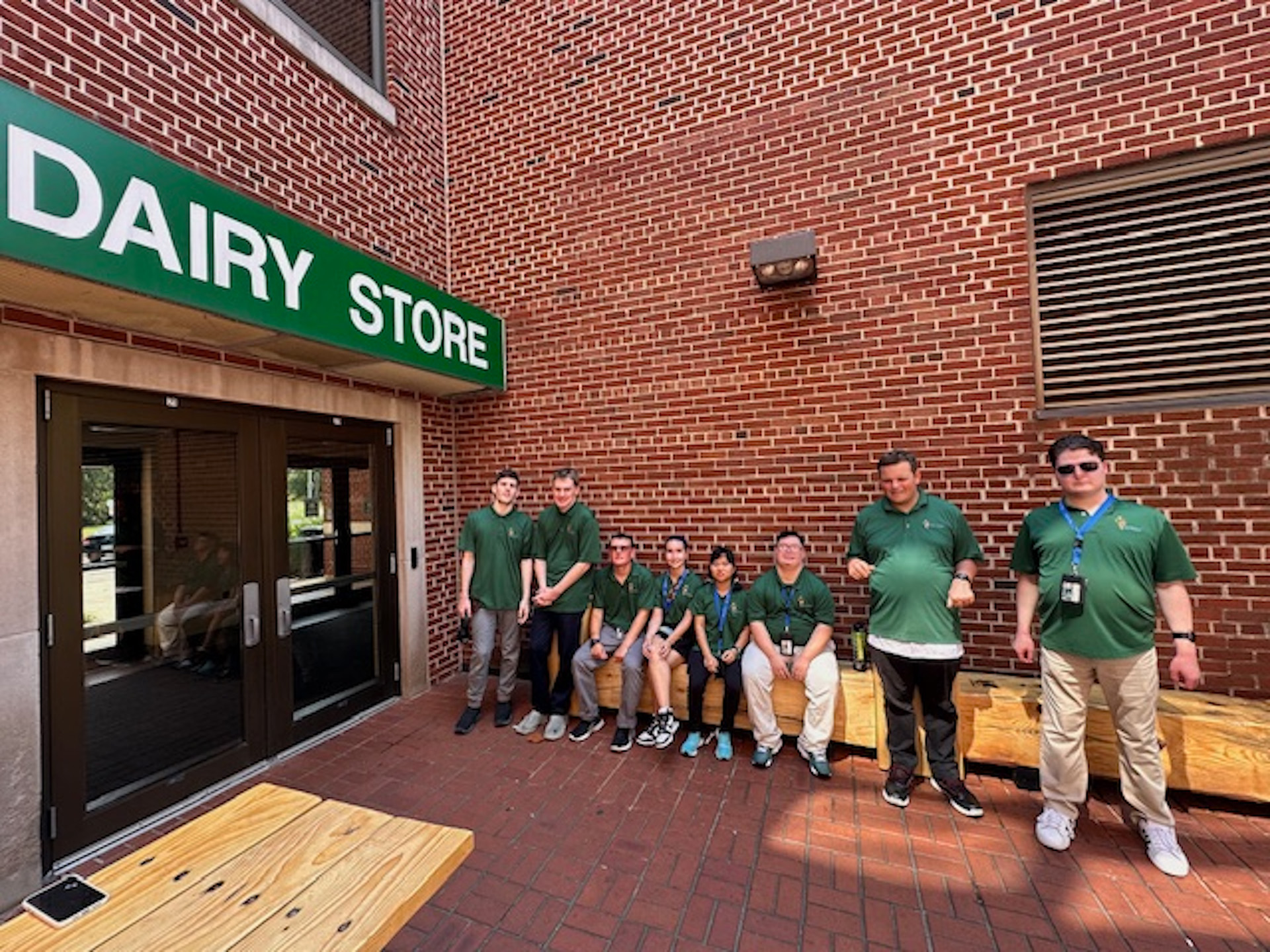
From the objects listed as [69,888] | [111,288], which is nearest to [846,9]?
[111,288]

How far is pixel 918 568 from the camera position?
309 cm

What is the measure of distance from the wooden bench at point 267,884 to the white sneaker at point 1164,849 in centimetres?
304

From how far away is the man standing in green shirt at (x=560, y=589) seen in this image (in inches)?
165

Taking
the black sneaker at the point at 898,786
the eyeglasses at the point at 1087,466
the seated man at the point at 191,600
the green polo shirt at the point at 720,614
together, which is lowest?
the black sneaker at the point at 898,786

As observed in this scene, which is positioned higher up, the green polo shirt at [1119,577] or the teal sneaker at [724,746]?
the green polo shirt at [1119,577]

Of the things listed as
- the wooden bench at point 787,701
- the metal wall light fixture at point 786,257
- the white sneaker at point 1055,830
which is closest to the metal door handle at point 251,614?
the wooden bench at point 787,701

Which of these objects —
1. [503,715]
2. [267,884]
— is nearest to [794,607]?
[503,715]

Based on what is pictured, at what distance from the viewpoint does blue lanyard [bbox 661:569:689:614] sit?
4.11 metres

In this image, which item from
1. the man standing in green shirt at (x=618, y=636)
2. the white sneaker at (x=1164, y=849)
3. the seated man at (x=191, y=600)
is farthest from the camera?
the man standing in green shirt at (x=618, y=636)

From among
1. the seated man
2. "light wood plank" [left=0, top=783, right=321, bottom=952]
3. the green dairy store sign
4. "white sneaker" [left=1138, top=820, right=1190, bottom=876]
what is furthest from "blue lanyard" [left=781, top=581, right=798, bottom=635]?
the seated man

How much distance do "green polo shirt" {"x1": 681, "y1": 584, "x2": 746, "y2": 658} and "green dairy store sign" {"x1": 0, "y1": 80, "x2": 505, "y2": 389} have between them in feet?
8.50

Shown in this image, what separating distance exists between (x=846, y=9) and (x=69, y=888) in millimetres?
6202

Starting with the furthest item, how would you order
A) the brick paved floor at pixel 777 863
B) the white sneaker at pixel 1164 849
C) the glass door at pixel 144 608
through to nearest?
the glass door at pixel 144 608
the white sneaker at pixel 1164 849
the brick paved floor at pixel 777 863

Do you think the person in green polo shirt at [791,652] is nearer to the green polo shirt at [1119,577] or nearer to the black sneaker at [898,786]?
the black sneaker at [898,786]
